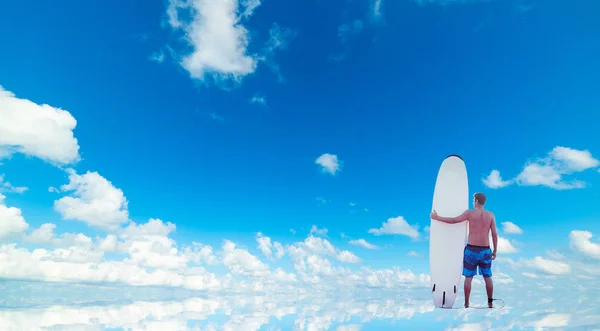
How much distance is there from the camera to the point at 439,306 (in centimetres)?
1495

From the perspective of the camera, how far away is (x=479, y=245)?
13859mm

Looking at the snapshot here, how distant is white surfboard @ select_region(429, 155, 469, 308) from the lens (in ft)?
48.8

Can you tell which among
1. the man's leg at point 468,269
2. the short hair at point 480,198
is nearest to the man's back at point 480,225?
the short hair at point 480,198

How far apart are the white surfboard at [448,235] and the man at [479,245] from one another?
690 mm

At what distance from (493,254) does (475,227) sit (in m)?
1.29

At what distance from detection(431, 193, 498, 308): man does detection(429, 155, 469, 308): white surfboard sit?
2.26 feet

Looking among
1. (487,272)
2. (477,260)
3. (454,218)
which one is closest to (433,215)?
(454,218)

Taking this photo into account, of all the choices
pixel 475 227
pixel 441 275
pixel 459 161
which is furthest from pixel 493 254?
pixel 459 161

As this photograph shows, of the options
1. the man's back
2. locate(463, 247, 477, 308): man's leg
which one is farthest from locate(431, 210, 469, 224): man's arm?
locate(463, 247, 477, 308): man's leg

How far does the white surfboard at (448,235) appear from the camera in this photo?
1486cm

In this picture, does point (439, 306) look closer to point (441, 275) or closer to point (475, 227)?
point (441, 275)

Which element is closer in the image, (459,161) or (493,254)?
(493,254)

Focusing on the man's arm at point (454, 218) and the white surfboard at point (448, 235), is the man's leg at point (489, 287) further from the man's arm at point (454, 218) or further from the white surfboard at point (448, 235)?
the man's arm at point (454, 218)

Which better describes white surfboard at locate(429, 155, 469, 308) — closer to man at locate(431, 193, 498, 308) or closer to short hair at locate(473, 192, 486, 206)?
man at locate(431, 193, 498, 308)
